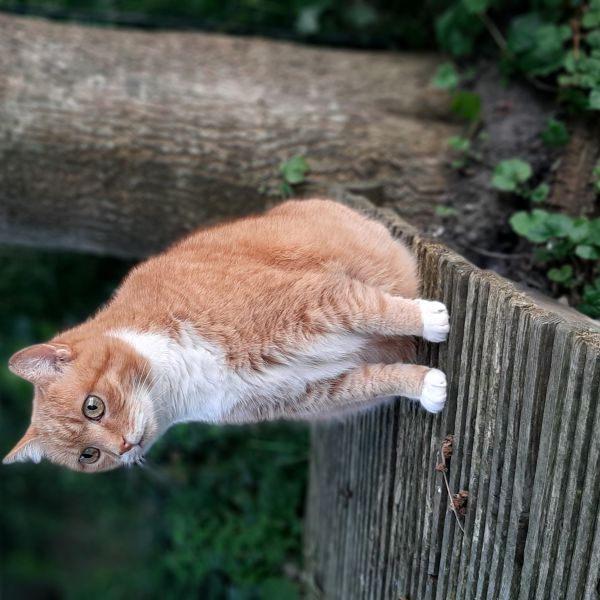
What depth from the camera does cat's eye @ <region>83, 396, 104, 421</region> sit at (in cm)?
229

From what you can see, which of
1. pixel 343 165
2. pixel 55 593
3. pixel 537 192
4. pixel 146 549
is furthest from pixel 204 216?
pixel 55 593

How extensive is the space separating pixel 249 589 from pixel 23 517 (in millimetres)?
2919

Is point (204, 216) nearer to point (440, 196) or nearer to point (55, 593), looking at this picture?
point (440, 196)

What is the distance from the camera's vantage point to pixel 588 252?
271 centimetres

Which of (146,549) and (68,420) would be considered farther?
(146,549)

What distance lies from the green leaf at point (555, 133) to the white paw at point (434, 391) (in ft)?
5.34

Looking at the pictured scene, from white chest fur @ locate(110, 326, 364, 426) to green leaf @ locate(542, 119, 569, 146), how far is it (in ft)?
5.13

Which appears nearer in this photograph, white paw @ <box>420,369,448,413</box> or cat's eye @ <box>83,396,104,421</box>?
white paw @ <box>420,369,448,413</box>

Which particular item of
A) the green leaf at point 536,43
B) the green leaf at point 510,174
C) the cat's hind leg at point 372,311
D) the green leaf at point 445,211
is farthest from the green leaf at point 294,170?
the cat's hind leg at point 372,311

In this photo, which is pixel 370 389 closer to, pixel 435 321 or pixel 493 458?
pixel 435 321

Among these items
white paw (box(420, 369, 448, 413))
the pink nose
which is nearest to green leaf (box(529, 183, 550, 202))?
white paw (box(420, 369, 448, 413))

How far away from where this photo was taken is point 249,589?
486cm

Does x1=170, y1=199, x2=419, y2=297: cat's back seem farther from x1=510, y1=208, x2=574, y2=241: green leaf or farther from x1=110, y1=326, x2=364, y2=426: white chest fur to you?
x1=510, y1=208, x2=574, y2=241: green leaf

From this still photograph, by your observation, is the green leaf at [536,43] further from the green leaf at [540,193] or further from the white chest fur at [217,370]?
the white chest fur at [217,370]
